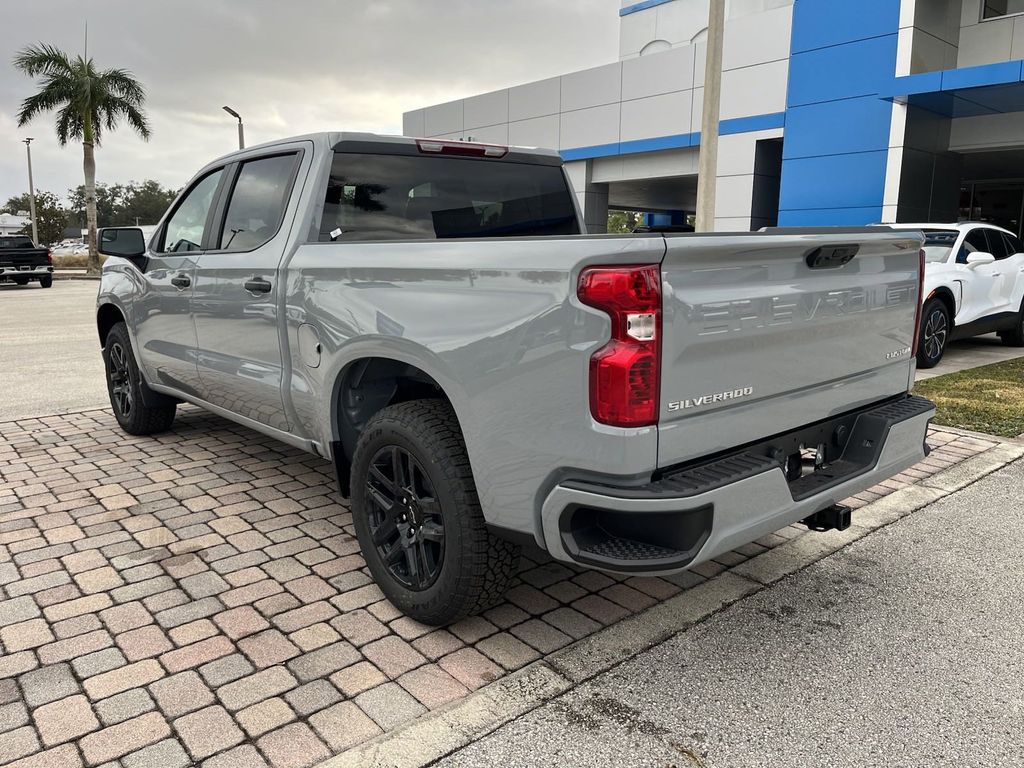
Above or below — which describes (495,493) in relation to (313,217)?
below

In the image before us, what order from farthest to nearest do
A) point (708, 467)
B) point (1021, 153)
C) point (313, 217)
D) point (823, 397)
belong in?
point (1021, 153) < point (313, 217) < point (823, 397) < point (708, 467)

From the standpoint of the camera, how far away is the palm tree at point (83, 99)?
106ft

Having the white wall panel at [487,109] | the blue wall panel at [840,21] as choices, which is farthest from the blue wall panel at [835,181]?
the white wall panel at [487,109]

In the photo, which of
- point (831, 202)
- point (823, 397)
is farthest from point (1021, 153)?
point (823, 397)

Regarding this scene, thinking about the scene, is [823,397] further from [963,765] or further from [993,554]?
[993,554]

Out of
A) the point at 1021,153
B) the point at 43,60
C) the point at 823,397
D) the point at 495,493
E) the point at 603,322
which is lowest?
the point at 495,493

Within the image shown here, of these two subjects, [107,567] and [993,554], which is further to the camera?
[993,554]

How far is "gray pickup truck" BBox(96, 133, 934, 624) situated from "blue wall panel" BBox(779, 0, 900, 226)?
47.6 ft

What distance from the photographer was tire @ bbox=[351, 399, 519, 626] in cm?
280

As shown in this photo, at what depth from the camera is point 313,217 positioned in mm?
3723

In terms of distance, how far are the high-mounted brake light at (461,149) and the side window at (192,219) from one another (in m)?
1.39

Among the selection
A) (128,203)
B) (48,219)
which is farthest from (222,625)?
(128,203)

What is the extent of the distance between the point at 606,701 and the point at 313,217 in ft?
8.07

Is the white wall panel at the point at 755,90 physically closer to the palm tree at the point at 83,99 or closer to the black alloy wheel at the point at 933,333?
the black alloy wheel at the point at 933,333
